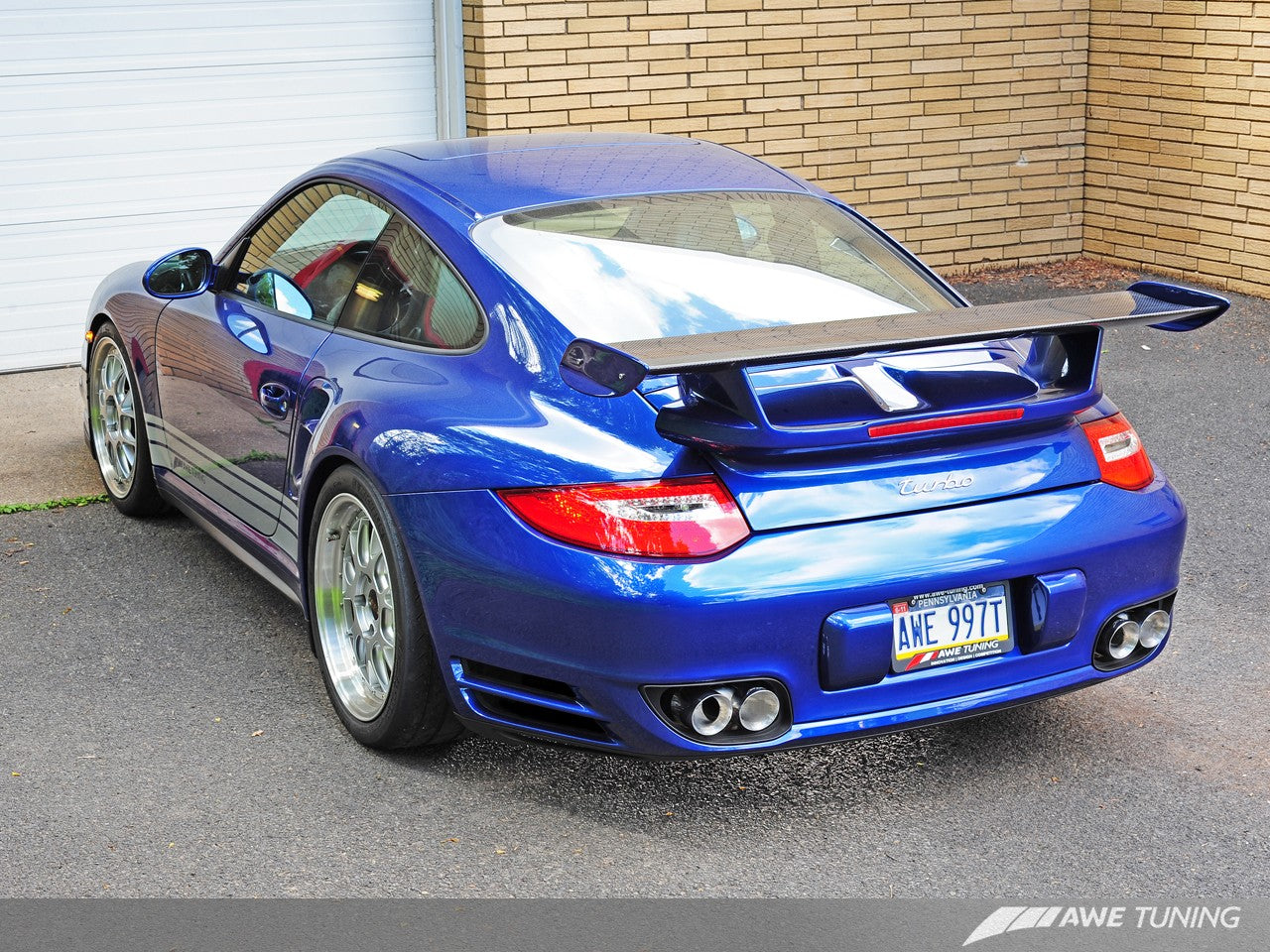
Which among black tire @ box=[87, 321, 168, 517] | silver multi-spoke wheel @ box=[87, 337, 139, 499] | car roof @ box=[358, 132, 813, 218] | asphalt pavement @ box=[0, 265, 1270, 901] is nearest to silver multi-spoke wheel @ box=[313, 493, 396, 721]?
asphalt pavement @ box=[0, 265, 1270, 901]

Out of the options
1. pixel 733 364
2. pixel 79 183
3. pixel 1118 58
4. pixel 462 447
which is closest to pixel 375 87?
pixel 79 183

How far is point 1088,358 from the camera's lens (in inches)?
145

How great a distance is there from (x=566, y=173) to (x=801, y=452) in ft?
4.71

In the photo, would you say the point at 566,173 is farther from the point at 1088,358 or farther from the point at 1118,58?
the point at 1118,58

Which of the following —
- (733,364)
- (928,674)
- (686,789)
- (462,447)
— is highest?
(733,364)

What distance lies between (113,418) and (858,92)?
18.8ft

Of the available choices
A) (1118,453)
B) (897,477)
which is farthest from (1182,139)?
(897,477)

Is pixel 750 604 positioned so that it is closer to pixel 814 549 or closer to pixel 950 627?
pixel 814 549

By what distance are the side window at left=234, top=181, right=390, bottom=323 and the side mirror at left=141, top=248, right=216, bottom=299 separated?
0.42 feet

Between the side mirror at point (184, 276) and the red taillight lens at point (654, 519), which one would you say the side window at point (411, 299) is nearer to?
the red taillight lens at point (654, 519)

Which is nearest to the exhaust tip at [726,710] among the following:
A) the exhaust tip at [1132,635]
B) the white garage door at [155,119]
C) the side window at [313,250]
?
the exhaust tip at [1132,635]

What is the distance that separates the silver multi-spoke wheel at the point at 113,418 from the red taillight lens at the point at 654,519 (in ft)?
9.23

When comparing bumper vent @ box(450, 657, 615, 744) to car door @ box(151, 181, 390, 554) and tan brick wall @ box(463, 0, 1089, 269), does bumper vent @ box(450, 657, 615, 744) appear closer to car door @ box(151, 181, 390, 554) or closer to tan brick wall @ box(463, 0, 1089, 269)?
car door @ box(151, 181, 390, 554)

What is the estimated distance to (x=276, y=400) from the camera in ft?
14.8
